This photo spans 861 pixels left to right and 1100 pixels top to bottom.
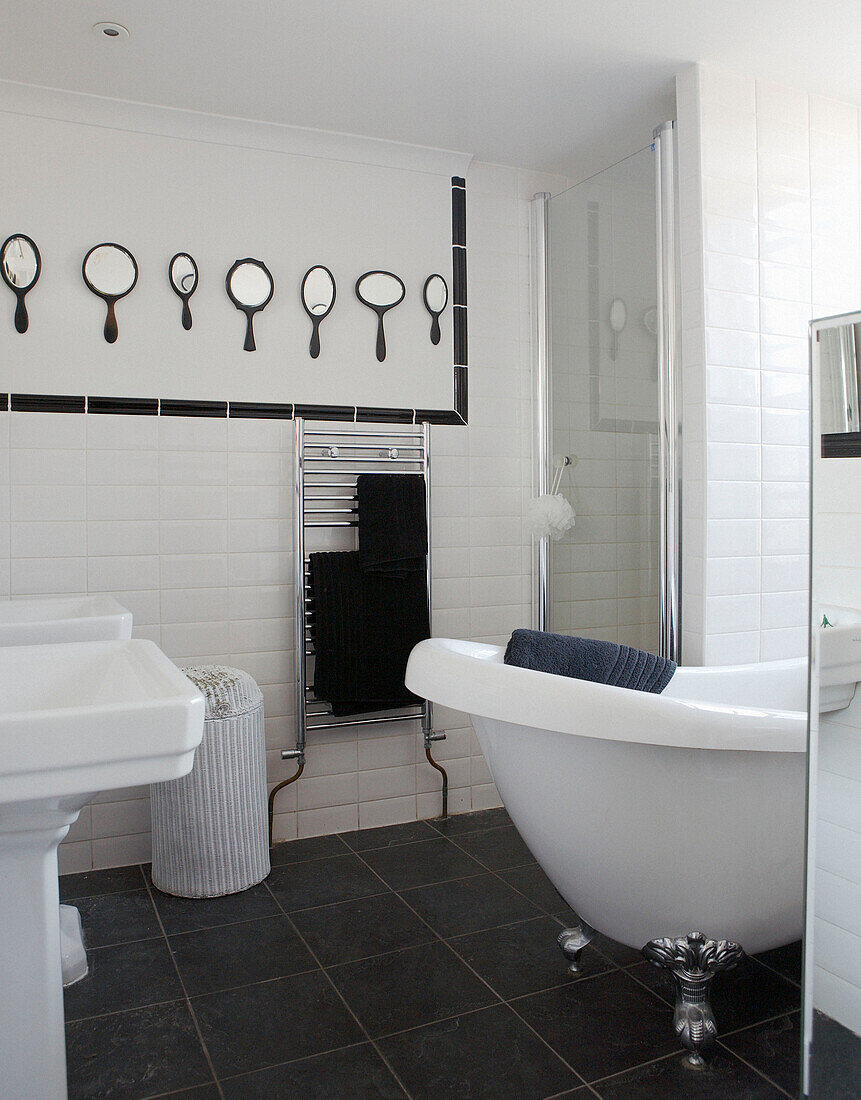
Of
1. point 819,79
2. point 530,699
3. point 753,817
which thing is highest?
point 819,79

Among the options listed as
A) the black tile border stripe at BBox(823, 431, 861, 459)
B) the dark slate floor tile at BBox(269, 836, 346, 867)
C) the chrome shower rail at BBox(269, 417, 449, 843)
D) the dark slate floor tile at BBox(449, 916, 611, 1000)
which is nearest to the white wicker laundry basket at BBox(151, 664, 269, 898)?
the dark slate floor tile at BBox(269, 836, 346, 867)

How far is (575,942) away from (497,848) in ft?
2.59

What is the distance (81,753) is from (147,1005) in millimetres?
1164

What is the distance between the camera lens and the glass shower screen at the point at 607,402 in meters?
2.64

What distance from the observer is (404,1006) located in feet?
6.16

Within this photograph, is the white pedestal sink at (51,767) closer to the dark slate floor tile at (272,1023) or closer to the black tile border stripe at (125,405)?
the dark slate floor tile at (272,1023)

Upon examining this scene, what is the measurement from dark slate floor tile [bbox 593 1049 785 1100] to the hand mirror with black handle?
233cm

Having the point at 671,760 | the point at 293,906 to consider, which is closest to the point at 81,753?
the point at 671,760

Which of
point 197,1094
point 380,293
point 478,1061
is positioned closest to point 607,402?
point 380,293

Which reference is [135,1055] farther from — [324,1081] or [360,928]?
[360,928]

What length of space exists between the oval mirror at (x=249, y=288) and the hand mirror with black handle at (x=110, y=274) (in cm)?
30

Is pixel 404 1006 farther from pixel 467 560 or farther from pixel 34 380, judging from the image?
pixel 34 380

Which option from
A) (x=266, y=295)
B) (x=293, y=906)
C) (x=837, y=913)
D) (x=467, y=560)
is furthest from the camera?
(x=467, y=560)

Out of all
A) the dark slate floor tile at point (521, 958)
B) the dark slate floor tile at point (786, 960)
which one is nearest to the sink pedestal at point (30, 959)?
the dark slate floor tile at point (521, 958)
